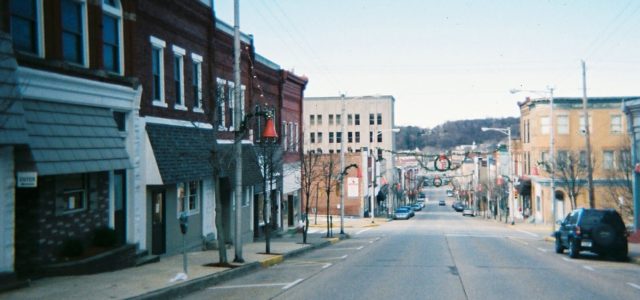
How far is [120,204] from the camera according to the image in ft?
61.6

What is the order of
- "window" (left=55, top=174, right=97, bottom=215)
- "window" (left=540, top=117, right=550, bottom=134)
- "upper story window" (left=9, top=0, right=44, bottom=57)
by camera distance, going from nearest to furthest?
"upper story window" (left=9, top=0, right=44, bottom=57)
"window" (left=55, top=174, right=97, bottom=215)
"window" (left=540, top=117, right=550, bottom=134)

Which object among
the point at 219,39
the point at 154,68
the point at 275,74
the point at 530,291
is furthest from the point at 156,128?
the point at 275,74

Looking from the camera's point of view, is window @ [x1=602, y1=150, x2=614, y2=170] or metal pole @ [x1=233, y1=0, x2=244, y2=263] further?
window @ [x1=602, y1=150, x2=614, y2=170]

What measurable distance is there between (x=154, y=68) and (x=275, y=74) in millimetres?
15743

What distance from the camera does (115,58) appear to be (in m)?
18.6

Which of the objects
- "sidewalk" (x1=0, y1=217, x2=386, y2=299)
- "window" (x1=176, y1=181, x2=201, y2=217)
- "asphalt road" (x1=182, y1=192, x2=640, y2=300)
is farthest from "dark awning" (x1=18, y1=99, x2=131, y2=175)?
"window" (x1=176, y1=181, x2=201, y2=217)

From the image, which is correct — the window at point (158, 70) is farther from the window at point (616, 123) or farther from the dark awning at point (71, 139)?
the window at point (616, 123)

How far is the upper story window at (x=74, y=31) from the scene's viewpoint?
53.0ft

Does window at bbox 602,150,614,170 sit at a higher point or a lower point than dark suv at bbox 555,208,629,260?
higher

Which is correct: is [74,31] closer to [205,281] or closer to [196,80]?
[205,281]

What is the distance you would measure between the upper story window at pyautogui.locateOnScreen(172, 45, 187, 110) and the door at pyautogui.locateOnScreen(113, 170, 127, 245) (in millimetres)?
4308

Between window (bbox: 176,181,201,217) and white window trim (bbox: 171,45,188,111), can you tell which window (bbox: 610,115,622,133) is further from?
white window trim (bbox: 171,45,188,111)

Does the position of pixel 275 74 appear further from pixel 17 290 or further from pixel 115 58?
pixel 17 290

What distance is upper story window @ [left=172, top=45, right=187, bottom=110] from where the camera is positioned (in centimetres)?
2258
